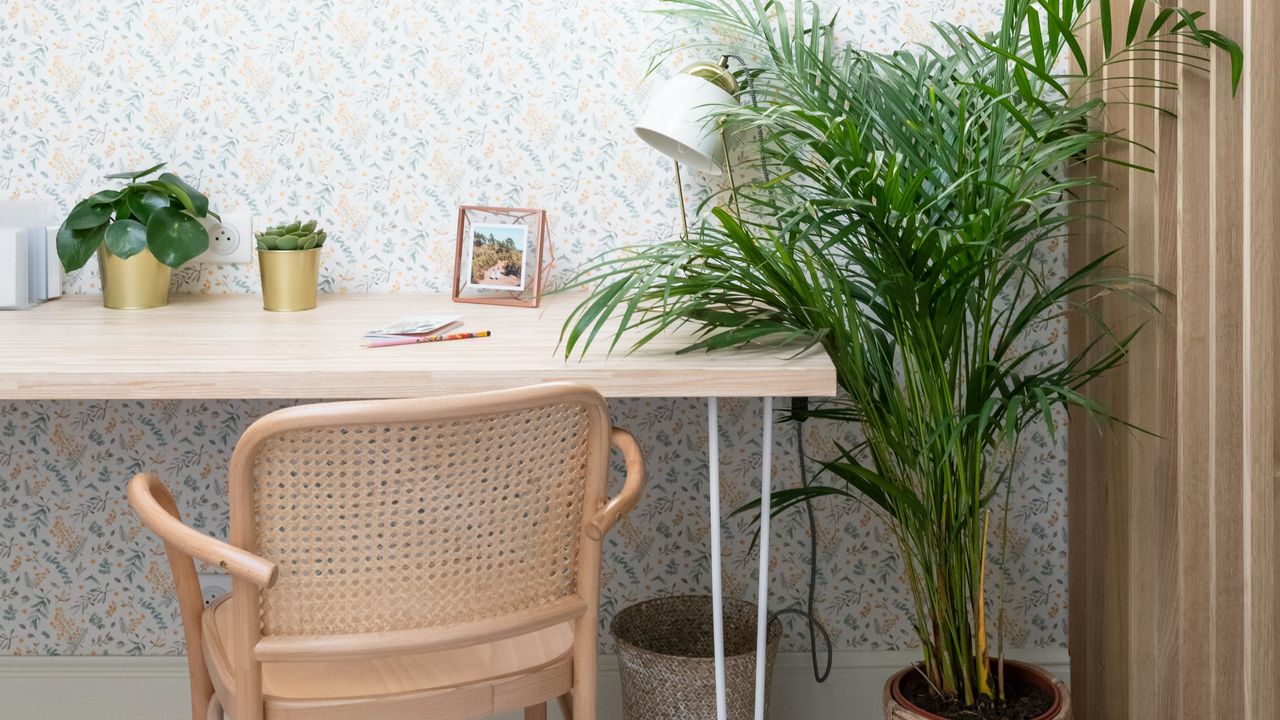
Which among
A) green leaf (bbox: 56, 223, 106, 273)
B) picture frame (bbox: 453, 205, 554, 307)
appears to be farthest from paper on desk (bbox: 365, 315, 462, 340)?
green leaf (bbox: 56, 223, 106, 273)

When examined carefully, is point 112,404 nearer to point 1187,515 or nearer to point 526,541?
point 526,541

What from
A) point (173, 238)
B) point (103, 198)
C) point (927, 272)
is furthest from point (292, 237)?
point (927, 272)

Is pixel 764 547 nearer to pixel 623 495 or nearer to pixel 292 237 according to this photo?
pixel 623 495

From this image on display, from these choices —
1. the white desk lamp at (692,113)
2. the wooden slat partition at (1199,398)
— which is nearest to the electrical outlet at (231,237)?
the white desk lamp at (692,113)

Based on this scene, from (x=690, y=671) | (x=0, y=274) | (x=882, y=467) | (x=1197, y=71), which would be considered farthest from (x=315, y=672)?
(x=1197, y=71)

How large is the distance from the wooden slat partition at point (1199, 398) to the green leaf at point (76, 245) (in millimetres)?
1674

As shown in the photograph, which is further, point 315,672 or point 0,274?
point 0,274

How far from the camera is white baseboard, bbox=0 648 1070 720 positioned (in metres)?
2.28

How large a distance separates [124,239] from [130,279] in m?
0.07

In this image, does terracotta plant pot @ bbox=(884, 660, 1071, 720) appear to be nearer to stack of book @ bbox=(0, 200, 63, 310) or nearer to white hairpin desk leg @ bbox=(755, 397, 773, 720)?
white hairpin desk leg @ bbox=(755, 397, 773, 720)

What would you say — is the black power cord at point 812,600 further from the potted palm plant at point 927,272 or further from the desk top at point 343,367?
the desk top at point 343,367

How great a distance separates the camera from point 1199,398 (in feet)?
5.34

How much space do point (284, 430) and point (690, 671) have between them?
0.91m

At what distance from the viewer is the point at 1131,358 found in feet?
5.92
